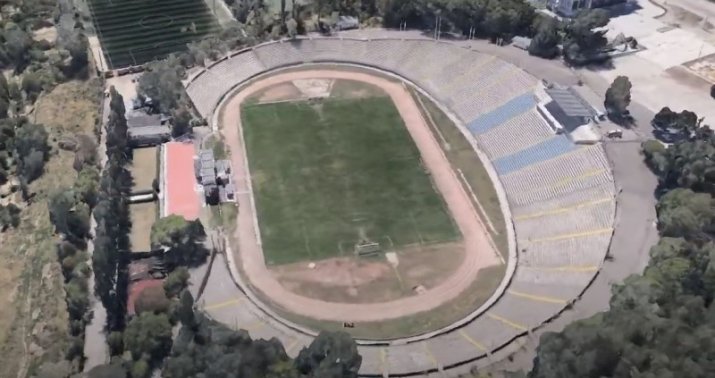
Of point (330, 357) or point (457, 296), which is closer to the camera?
point (330, 357)

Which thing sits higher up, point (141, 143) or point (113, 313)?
point (141, 143)

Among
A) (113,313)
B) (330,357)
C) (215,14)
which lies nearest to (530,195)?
(330,357)

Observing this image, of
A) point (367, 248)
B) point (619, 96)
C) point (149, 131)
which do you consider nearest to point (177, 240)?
point (367, 248)

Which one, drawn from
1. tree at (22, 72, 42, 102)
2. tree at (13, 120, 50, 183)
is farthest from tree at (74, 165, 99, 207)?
tree at (22, 72, 42, 102)

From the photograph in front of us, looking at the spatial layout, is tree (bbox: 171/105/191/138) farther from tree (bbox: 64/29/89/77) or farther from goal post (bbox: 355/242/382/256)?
goal post (bbox: 355/242/382/256)

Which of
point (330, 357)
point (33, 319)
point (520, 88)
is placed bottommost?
point (33, 319)

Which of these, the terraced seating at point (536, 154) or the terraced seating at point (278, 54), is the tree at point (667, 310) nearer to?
the terraced seating at point (536, 154)

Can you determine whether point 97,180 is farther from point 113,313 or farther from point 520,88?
point 520,88
